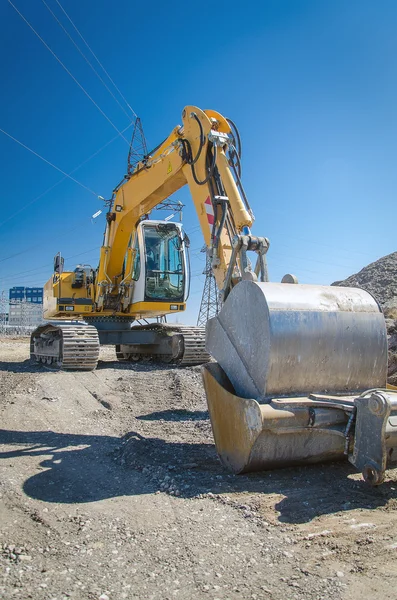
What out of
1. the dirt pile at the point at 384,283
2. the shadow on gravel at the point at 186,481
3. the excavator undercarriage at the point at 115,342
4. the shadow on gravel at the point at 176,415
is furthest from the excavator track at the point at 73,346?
the dirt pile at the point at 384,283

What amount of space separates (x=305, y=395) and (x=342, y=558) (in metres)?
1.37

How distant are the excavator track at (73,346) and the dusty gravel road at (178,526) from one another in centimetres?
470

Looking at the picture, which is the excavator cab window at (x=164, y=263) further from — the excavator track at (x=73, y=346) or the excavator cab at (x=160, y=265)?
the excavator track at (x=73, y=346)

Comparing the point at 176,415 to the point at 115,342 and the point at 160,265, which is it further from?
the point at 115,342

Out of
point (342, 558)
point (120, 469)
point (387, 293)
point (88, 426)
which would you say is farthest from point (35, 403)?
point (387, 293)

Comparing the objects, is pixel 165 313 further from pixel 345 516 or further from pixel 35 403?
pixel 345 516

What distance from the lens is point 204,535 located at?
2812mm

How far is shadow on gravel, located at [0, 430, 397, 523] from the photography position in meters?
3.21

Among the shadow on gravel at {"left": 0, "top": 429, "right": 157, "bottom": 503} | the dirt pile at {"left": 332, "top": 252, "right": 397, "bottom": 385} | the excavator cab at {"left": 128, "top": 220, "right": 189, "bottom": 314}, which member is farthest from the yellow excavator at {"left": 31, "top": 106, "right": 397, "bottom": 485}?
the dirt pile at {"left": 332, "top": 252, "right": 397, "bottom": 385}

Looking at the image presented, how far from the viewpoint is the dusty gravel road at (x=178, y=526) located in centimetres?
230

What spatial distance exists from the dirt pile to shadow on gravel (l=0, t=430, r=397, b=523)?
4781mm

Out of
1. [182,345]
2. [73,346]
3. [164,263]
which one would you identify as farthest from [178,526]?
[164,263]

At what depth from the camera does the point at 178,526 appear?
9.62ft

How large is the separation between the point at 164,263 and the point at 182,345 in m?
1.79
